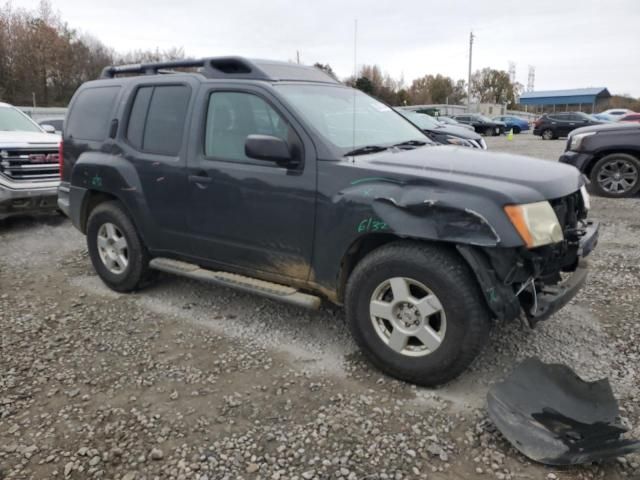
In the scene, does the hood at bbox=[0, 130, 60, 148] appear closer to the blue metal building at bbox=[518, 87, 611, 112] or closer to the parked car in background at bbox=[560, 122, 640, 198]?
the parked car in background at bbox=[560, 122, 640, 198]

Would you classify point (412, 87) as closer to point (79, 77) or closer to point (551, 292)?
point (79, 77)

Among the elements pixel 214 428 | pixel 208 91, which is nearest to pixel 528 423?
pixel 214 428

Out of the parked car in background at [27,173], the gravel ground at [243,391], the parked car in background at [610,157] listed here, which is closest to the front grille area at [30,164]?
the parked car in background at [27,173]

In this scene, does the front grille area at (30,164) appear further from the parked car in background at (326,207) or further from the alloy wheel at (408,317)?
the alloy wheel at (408,317)

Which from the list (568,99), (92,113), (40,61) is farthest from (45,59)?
(568,99)

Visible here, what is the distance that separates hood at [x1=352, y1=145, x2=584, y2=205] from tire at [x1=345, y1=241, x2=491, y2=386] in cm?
41

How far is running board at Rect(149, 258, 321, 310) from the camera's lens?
3.50 meters

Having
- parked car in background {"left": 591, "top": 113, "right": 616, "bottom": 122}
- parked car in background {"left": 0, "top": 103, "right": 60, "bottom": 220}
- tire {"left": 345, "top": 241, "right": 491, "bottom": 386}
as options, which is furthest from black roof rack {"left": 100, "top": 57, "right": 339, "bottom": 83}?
parked car in background {"left": 591, "top": 113, "right": 616, "bottom": 122}

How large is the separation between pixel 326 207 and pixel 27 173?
18.7 feet

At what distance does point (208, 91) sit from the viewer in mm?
3975

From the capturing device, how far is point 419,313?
9.94 ft

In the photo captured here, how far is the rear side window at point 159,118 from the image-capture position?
4133 millimetres

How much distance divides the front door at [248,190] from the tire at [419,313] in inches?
20.4

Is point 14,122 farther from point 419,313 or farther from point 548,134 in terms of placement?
point 548,134
